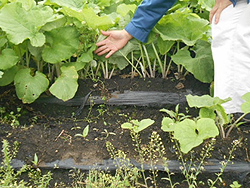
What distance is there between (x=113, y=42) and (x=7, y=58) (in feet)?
2.68

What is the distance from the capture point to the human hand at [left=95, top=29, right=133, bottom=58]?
9.49 ft

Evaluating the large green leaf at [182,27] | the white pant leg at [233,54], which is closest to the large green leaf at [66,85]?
the large green leaf at [182,27]

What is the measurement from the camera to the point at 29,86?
2.79 metres

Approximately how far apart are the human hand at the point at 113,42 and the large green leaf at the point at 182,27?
10.1 inches

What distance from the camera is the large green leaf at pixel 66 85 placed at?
2.75 m

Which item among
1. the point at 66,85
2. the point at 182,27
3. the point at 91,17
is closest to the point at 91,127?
the point at 66,85

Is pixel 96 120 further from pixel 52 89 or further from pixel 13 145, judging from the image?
pixel 13 145

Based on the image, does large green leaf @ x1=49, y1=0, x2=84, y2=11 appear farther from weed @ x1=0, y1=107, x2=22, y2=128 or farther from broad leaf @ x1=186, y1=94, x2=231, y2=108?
broad leaf @ x1=186, y1=94, x2=231, y2=108

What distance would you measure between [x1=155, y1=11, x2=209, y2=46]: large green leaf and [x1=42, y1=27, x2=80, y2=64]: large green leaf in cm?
65

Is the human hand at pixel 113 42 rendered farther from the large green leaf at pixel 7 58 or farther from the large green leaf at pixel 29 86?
the large green leaf at pixel 7 58

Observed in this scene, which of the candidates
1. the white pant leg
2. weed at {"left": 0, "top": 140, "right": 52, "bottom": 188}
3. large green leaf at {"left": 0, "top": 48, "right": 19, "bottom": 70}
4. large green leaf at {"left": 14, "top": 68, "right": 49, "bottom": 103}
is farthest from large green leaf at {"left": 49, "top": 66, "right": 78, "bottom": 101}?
the white pant leg

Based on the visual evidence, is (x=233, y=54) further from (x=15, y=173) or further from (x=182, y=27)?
(x=15, y=173)

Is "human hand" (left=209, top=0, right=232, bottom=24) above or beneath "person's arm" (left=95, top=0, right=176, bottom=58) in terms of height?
above

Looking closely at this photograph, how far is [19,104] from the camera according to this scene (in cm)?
304
